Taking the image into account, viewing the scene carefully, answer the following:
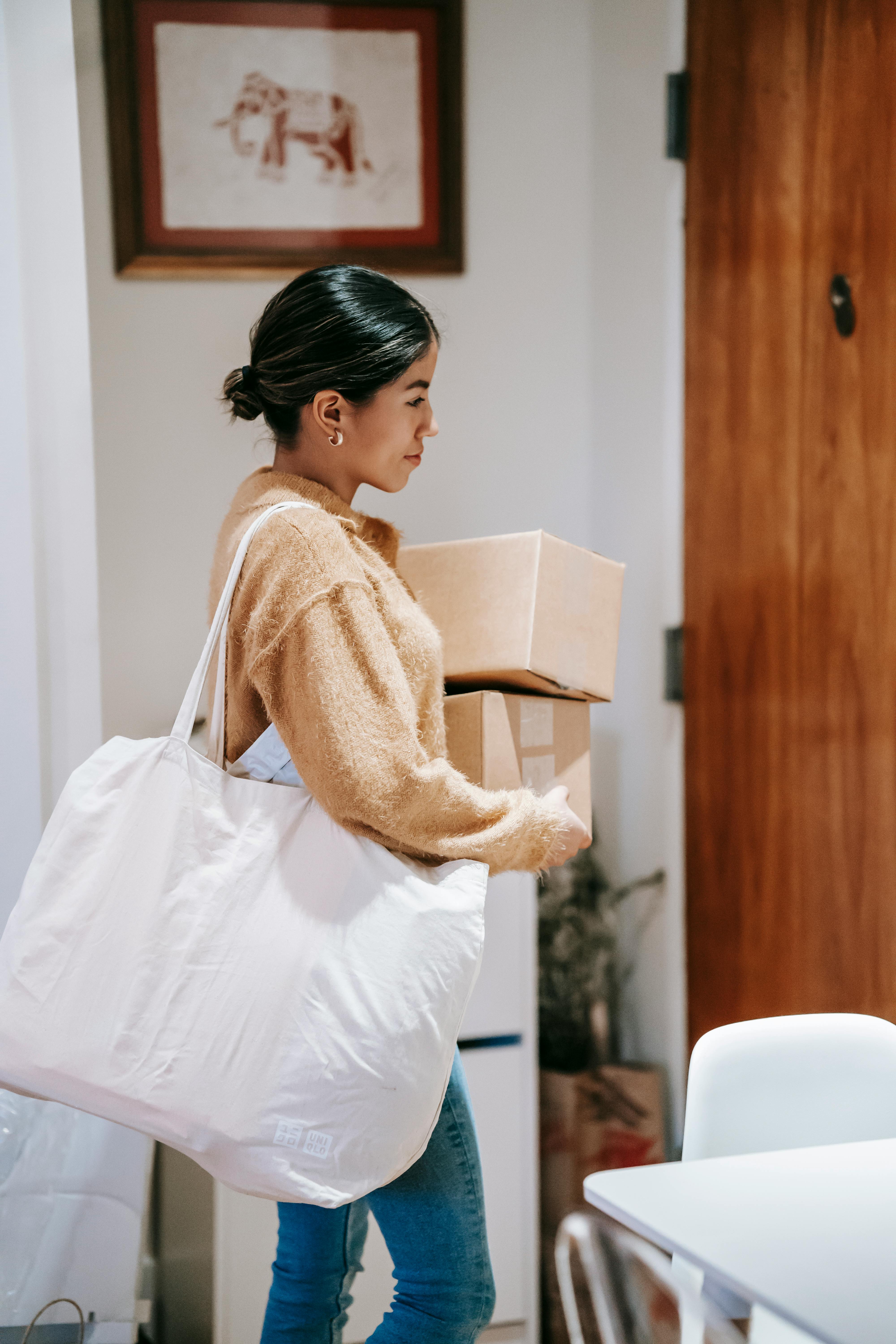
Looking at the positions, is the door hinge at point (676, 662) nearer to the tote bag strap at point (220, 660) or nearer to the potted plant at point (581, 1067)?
the potted plant at point (581, 1067)

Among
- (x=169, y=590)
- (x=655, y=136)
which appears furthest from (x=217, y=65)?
(x=169, y=590)

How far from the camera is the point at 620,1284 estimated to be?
2.58ft

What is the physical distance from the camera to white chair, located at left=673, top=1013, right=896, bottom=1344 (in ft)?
3.18

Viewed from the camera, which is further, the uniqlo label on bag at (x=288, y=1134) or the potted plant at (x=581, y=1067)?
the potted plant at (x=581, y=1067)

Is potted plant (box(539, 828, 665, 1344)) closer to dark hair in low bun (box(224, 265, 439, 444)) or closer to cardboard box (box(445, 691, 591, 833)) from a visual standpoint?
cardboard box (box(445, 691, 591, 833))

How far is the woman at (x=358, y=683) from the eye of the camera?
3.01ft

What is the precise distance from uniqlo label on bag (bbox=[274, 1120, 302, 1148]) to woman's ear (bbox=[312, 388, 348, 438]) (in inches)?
25.2

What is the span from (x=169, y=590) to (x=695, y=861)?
1.04 m

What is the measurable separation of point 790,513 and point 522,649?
1.94 ft

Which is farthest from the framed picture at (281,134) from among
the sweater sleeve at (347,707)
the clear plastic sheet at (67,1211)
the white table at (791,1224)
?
the white table at (791,1224)

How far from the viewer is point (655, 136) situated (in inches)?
71.7

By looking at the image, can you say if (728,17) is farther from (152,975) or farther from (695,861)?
(152,975)

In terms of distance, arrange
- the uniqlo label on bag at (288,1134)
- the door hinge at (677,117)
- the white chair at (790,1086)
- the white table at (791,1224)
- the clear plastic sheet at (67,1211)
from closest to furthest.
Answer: the white table at (791,1224) < the uniqlo label on bag at (288,1134) < the white chair at (790,1086) < the clear plastic sheet at (67,1211) < the door hinge at (677,117)

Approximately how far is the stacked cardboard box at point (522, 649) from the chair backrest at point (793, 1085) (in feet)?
1.01
